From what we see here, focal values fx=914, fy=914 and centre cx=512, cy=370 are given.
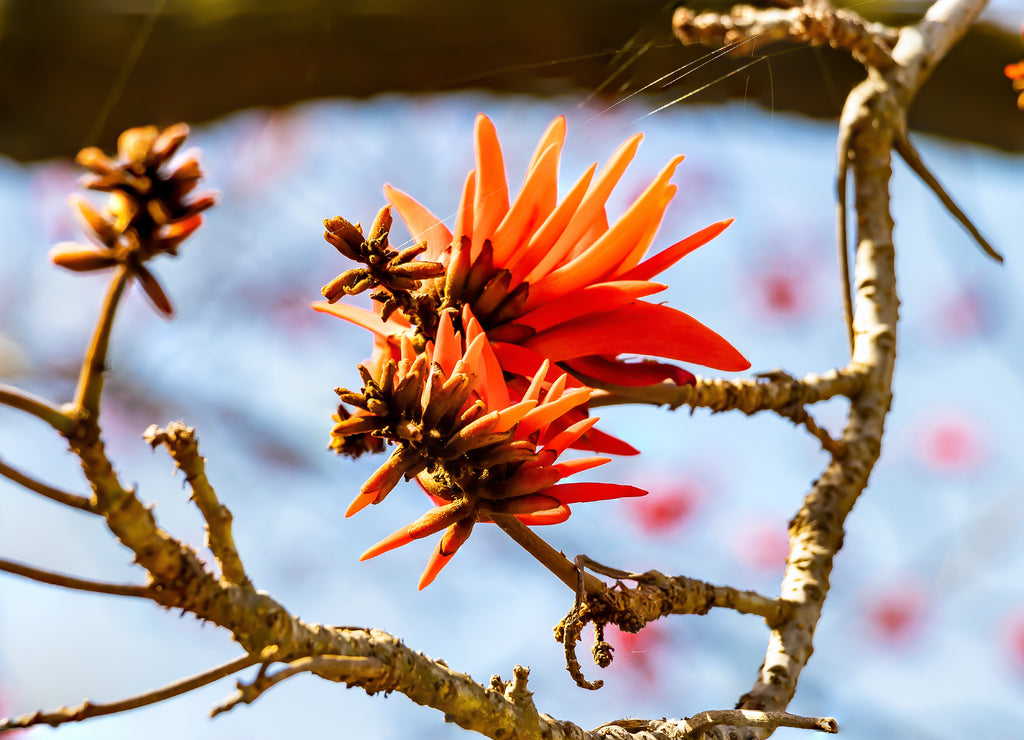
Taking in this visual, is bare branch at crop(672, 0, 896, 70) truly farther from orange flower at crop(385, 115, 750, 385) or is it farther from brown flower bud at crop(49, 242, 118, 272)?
brown flower bud at crop(49, 242, 118, 272)

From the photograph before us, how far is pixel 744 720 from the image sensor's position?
14.0 inches

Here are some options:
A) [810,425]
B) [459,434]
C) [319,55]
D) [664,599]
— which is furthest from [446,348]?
[319,55]

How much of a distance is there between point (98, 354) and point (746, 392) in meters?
0.35

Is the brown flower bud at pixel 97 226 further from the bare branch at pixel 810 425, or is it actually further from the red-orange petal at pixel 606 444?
the bare branch at pixel 810 425

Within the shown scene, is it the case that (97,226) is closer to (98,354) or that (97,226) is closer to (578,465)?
(98,354)

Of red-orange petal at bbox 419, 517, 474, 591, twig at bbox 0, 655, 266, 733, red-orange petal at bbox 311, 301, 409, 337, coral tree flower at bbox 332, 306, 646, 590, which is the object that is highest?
red-orange petal at bbox 311, 301, 409, 337

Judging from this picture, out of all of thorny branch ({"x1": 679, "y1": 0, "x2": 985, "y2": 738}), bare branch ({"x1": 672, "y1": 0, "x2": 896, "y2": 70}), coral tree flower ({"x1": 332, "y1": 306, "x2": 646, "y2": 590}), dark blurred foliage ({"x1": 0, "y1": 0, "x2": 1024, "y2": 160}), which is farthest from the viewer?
dark blurred foliage ({"x1": 0, "y1": 0, "x2": 1024, "y2": 160})

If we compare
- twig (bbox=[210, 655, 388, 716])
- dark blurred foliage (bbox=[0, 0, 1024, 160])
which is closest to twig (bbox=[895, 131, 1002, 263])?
twig (bbox=[210, 655, 388, 716])

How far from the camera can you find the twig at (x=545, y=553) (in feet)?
1.08

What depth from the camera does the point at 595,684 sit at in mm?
328

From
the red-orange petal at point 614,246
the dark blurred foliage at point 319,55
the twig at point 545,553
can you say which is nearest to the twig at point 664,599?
the twig at point 545,553

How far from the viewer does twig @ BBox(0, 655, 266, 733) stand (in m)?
0.20

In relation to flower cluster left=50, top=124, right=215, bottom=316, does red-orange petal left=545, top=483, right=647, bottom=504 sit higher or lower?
higher

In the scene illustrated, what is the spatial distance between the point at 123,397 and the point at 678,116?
0.97 m
